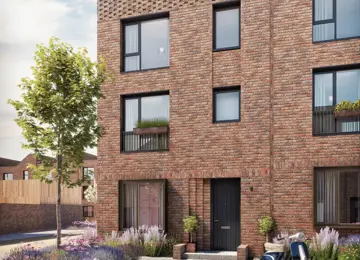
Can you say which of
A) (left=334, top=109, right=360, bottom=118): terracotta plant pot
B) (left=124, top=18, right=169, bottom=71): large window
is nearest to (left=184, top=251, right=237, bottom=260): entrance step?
(left=334, top=109, right=360, bottom=118): terracotta plant pot

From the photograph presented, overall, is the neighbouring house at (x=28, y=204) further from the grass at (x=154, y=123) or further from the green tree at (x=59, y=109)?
the green tree at (x=59, y=109)

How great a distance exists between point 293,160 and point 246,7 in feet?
18.1

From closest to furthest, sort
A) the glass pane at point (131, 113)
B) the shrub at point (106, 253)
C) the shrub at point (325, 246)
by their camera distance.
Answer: the shrub at point (106, 253), the shrub at point (325, 246), the glass pane at point (131, 113)

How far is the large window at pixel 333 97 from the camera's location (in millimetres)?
16422

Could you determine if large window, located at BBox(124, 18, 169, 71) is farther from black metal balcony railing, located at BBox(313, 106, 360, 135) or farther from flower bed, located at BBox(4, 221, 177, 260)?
flower bed, located at BBox(4, 221, 177, 260)

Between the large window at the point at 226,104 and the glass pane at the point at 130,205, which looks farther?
the glass pane at the point at 130,205

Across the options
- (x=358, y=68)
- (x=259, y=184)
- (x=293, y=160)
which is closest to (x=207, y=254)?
(x=259, y=184)

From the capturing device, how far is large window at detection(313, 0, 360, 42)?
16.6 metres

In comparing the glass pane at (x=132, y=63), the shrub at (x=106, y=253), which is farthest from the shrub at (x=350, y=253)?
the glass pane at (x=132, y=63)

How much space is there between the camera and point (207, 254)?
17281 mm

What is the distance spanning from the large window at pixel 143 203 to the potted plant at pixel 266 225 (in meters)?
3.78

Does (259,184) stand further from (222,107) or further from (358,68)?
(358,68)

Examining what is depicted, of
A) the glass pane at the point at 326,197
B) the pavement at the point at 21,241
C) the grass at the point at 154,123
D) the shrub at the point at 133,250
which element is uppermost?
the grass at the point at 154,123

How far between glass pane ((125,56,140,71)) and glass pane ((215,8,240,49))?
10.8ft
